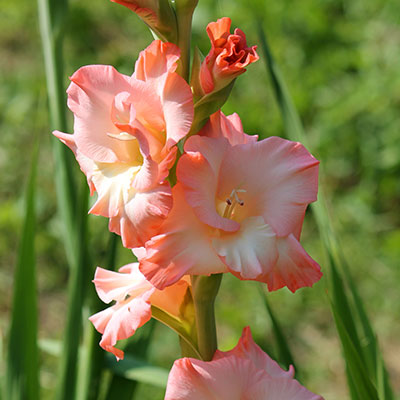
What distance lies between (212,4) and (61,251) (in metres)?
1.16

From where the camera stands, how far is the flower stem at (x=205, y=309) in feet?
2.06

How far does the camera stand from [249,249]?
1.81 ft

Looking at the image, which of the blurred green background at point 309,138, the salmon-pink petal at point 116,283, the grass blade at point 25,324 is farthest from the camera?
the blurred green background at point 309,138

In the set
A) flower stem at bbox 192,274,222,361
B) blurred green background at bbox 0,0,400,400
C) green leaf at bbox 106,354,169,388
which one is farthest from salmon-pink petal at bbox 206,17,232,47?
blurred green background at bbox 0,0,400,400

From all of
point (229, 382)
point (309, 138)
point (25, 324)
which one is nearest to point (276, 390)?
point (229, 382)

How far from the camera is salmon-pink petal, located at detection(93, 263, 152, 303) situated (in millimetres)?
659

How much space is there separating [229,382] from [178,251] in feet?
0.48

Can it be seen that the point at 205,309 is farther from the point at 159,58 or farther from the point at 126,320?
the point at 159,58

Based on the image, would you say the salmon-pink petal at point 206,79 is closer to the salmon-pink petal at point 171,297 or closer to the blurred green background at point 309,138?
the salmon-pink petal at point 171,297

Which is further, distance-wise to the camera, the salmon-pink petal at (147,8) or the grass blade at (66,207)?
the grass blade at (66,207)

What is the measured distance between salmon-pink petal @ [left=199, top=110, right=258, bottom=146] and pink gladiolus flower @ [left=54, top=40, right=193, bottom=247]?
4 cm

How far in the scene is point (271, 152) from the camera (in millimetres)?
589

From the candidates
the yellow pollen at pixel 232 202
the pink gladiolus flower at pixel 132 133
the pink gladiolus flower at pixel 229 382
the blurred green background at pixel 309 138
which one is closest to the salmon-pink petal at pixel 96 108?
the pink gladiolus flower at pixel 132 133

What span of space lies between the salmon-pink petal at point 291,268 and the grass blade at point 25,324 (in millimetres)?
535
